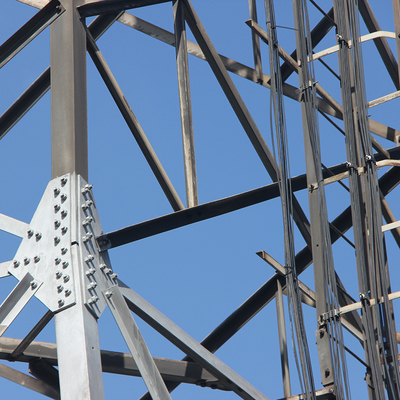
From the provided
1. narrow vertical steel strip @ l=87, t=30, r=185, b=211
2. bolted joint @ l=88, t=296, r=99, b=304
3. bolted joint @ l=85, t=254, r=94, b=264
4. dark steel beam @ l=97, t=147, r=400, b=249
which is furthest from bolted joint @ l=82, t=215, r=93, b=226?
narrow vertical steel strip @ l=87, t=30, r=185, b=211

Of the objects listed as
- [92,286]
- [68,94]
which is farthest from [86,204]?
[68,94]

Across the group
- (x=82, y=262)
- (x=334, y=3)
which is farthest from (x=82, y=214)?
(x=334, y=3)

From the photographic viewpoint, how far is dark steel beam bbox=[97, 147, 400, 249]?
7.90m

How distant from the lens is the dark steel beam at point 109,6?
8719mm

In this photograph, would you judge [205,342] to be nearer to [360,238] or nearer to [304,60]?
[360,238]

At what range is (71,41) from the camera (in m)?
8.43

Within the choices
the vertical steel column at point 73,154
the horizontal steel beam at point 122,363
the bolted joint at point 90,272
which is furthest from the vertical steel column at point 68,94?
the horizontal steel beam at point 122,363

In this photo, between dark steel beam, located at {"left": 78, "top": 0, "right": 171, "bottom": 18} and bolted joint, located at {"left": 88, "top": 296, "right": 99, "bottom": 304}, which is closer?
bolted joint, located at {"left": 88, "top": 296, "right": 99, "bottom": 304}

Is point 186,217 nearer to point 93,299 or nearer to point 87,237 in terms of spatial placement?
point 87,237

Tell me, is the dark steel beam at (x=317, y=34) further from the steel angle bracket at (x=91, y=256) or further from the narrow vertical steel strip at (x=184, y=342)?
the narrow vertical steel strip at (x=184, y=342)

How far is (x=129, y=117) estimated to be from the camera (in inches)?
361

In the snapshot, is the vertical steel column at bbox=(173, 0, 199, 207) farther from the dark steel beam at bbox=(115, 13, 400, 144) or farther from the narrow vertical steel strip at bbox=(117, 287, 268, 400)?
the dark steel beam at bbox=(115, 13, 400, 144)

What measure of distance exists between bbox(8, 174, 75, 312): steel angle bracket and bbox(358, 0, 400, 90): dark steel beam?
6697 millimetres

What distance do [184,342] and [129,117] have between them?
3.02 metres
